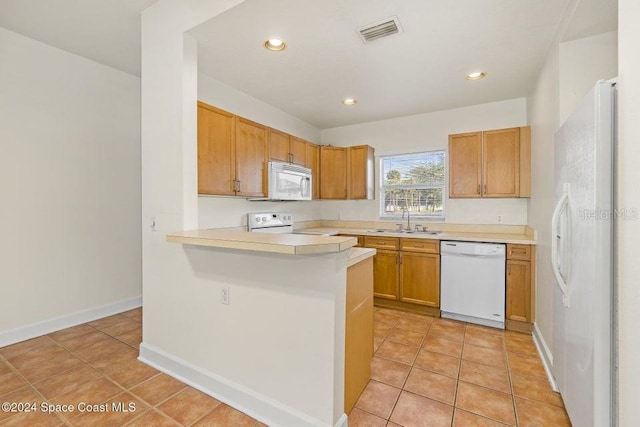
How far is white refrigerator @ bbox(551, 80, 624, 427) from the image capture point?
117 cm

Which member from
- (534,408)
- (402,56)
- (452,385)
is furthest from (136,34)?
(534,408)

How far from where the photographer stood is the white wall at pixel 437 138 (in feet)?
11.7

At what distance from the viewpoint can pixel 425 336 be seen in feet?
9.25

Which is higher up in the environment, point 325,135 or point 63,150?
point 325,135

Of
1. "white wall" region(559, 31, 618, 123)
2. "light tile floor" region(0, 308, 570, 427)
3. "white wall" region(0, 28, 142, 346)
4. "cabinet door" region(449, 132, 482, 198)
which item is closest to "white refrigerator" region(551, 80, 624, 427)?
"light tile floor" region(0, 308, 570, 427)

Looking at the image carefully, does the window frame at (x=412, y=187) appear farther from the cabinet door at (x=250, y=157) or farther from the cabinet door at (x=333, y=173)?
the cabinet door at (x=250, y=157)

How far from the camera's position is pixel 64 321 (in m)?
2.86

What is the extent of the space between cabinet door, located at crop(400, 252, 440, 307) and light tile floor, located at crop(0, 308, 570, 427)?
1.89 feet

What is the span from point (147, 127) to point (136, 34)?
3.23 ft

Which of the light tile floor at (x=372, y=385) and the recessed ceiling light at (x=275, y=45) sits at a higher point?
the recessed ceiling light at (x=275, y=45)

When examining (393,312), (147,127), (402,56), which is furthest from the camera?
(393,312)

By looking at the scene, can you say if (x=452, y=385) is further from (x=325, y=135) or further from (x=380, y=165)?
(x=325, y=135)

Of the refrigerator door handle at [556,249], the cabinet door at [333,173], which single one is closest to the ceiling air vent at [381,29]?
the refrigerator door handle at [556,249]

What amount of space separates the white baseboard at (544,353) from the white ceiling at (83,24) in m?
4.05
